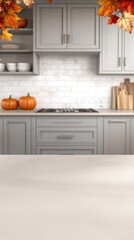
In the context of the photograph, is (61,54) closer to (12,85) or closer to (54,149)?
(12,85)

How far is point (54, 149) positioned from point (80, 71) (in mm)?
1228

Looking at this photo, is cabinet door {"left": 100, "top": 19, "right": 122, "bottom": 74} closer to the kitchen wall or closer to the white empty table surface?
the kitchen wall

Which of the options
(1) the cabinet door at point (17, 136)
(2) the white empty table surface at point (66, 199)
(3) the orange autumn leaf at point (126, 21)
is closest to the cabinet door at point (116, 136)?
(1) the cabinet door at point (17, 136)

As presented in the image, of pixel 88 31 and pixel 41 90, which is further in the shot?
pixel 41 90

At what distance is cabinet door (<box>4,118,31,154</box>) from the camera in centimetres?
389

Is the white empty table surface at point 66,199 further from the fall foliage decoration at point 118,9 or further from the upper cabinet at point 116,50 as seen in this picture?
the upper cabinet at point 116,50

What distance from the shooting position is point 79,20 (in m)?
4.09

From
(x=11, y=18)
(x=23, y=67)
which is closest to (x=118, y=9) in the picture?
(x=11, y=18)

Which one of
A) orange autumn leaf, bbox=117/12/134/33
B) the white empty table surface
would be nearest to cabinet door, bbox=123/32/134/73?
the white empty table surface

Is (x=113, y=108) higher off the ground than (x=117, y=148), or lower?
higher

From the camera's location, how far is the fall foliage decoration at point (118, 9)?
0.57 meters

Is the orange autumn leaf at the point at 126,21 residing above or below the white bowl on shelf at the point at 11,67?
below

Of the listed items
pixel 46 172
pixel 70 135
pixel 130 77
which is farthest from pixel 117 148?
pixel 46 172

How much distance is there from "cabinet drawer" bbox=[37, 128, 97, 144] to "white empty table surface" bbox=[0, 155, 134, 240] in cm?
276
